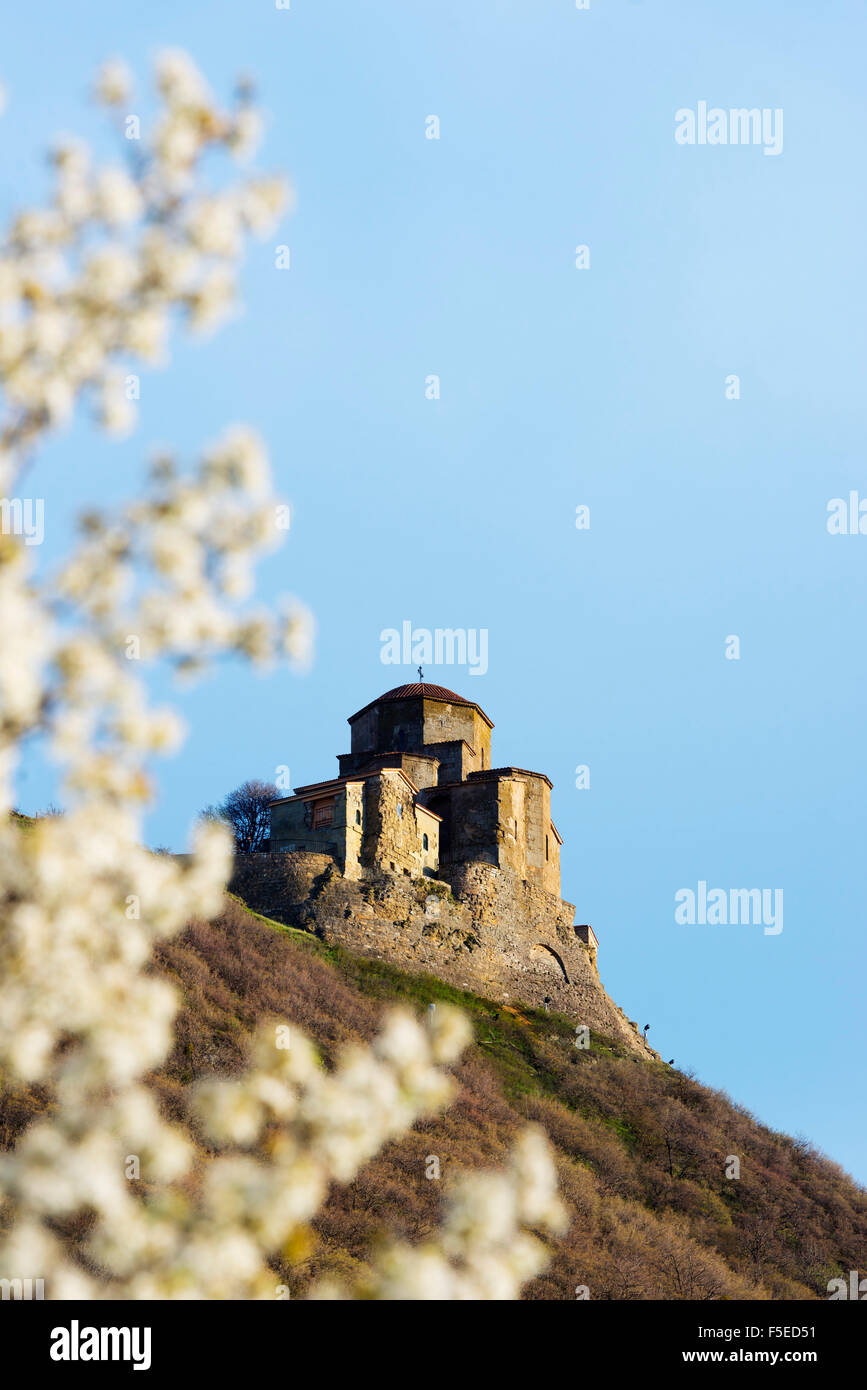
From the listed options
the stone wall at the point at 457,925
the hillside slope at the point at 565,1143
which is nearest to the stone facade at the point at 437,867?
the stone wall at the point at 457,925

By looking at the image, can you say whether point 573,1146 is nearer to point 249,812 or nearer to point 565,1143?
point 565,1143

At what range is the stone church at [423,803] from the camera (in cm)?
4447

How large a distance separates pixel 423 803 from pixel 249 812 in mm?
18157

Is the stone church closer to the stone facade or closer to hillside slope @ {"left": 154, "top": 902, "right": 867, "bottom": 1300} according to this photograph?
the stone facade

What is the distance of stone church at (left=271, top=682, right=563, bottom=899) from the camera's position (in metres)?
44.5

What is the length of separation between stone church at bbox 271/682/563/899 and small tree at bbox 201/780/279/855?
30.2ft

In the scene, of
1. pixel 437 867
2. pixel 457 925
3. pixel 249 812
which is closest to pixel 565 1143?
pixel 457 925

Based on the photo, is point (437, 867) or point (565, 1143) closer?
point (565, 1143)

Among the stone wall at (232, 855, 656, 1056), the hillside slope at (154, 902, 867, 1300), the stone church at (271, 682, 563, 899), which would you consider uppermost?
the stone church at (271, 682, 563, 899)

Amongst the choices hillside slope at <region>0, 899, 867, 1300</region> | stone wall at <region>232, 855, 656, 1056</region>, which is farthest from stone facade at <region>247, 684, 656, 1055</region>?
hillside slope at <region>0, 899, 867, 1300</region>

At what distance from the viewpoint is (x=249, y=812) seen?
6694cm

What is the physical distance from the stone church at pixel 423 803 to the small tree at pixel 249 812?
9212 millimetres
